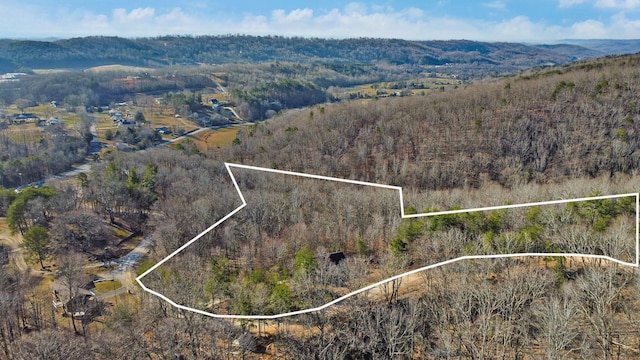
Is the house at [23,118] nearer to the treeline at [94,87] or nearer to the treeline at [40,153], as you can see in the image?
the treeline at [40,153]

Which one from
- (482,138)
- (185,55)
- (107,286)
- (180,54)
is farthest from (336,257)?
(180,54)

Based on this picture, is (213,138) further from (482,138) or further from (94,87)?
(94,87)

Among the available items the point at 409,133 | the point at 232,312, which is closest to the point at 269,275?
the point at 232,312

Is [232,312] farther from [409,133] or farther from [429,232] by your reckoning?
[409,133]

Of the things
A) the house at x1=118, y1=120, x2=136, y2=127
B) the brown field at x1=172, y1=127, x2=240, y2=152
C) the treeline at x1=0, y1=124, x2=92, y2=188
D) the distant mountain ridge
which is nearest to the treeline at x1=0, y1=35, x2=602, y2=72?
the distant mountain ridge

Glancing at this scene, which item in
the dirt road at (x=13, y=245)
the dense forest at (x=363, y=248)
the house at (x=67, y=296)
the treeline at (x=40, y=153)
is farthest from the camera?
the treeline at (x=40, y=153)

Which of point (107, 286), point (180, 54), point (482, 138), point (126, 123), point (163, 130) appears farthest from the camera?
point (180, 54)

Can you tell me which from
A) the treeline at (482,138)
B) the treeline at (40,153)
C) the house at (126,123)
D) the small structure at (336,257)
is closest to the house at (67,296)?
the small structure at (336,257)
